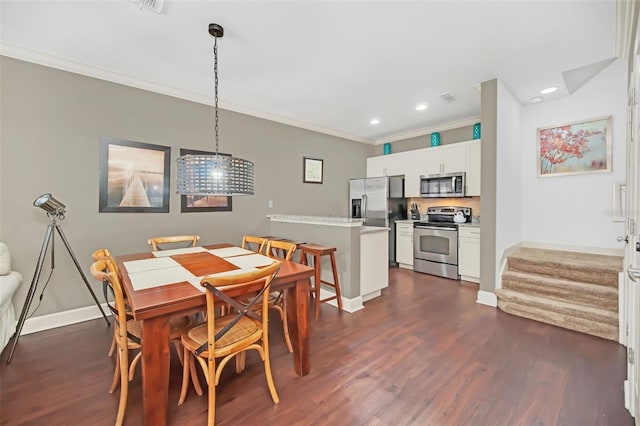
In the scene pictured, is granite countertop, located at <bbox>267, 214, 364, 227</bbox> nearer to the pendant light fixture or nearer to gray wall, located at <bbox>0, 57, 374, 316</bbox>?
gray wall, located at <bbox>0, 57, 374, 316</bbox>

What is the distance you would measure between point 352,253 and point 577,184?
332 cm

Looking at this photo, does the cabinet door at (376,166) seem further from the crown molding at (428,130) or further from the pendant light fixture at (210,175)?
the pendant light fixture at (210,175)

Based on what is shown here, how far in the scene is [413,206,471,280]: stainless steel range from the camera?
173 inches

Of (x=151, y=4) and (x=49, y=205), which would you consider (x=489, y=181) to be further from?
(x=49, y=205)

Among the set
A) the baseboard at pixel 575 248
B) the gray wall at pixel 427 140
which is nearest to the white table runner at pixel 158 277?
the baseboard at pixel 575 248

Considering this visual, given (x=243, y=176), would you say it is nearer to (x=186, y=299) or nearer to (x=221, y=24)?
(x=186, y=299)

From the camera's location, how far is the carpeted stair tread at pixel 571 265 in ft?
9.50

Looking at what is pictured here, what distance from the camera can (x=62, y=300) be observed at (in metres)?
2.83

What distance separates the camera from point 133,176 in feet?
10.4

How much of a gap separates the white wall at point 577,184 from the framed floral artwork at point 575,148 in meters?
0.06

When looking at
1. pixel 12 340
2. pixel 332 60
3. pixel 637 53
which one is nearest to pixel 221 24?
pixel 332 60

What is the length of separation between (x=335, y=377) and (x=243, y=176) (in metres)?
1.63

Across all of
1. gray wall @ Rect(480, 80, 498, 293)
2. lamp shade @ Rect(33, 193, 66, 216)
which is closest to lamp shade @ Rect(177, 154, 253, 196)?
lamp shade @ Rect(33, 193, 66, 216)

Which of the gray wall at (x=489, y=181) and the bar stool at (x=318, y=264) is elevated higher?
Result: the gray wall at (x=489, y=181)
